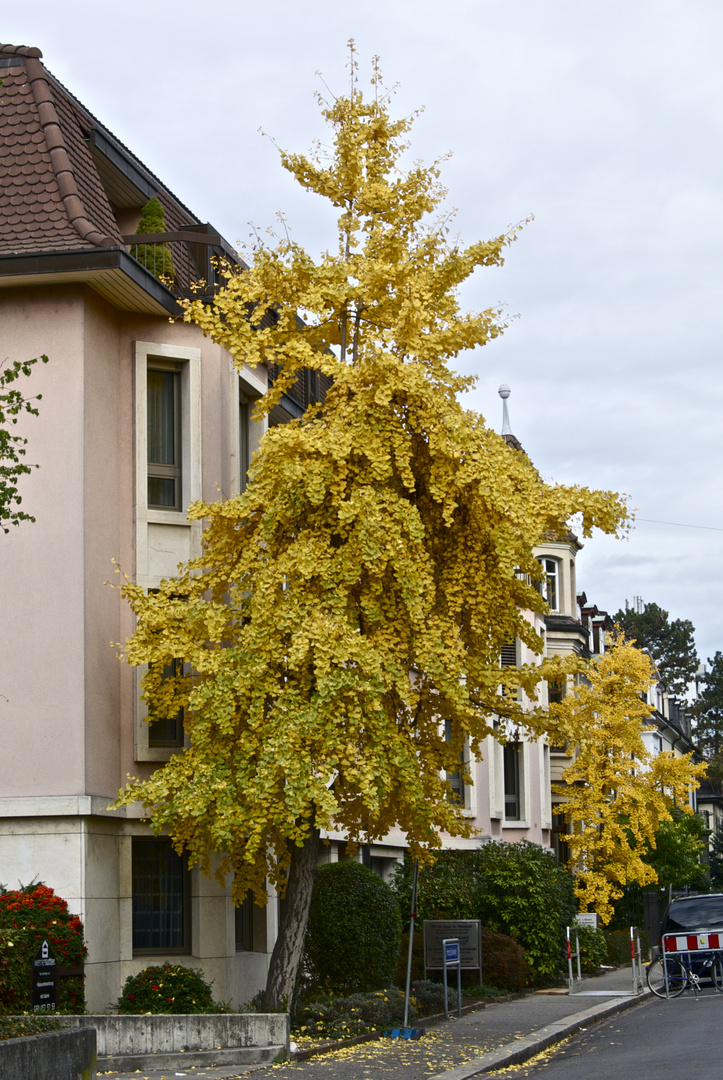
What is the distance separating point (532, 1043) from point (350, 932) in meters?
3.88

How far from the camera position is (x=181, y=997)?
52.4ft

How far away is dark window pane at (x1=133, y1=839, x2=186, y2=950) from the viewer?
59.0ft

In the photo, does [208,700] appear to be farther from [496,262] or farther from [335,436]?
[496,262]

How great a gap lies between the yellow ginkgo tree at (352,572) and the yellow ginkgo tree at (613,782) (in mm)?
19030

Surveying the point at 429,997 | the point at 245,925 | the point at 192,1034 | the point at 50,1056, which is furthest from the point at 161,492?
the point at 50,1056

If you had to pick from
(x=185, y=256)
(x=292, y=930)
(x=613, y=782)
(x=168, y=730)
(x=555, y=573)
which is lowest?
(x=292, y=930)

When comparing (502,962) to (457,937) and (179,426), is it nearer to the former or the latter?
(457,937)

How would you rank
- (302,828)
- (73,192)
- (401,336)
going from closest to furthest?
(302,828) < (401,336) < (73,192)

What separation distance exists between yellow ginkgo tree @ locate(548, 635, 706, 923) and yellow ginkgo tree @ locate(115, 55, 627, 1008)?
19.0 m

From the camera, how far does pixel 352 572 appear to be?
15.4 metres

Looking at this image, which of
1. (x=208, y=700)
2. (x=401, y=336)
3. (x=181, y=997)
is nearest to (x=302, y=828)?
(x=208, y=700)

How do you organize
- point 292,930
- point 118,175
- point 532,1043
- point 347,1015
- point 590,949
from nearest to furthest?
point 532,1043, point 292,930, point 347,1015, point 118,175, point 590,949

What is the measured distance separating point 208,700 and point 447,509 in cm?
354

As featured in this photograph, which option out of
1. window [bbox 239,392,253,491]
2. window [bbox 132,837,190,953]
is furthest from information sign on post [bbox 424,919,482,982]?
window [bbox 239,392,253,491]
